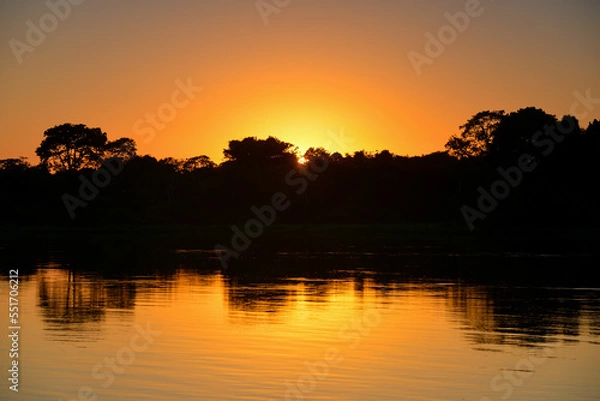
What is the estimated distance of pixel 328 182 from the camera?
364ft

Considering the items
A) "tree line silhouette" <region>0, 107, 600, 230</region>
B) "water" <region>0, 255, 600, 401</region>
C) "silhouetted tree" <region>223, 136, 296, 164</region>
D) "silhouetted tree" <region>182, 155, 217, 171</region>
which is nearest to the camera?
"water" <region>0, 255, 600, 401</region>

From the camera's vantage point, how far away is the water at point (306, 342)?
45.2ft

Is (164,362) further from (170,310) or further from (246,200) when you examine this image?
(246,200)

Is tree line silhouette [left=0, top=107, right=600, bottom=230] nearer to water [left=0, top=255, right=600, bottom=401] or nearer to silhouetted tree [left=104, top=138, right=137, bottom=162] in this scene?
silhouetted tree [left=104, top=138, right=137, bottom=162]

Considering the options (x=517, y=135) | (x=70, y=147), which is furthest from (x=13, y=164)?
(x=517, y=135)

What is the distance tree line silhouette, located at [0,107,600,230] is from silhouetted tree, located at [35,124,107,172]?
0.46ft

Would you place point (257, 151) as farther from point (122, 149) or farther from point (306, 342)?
point (306, 342)

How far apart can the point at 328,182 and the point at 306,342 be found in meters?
93.2

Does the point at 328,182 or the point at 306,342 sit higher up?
the point at 328,182

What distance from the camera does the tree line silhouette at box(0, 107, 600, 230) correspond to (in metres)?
88.4

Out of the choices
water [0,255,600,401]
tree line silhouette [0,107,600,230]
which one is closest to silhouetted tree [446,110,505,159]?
tree line silhouette [0,107,600,230]

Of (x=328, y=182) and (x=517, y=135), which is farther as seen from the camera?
(x=328, y=182)

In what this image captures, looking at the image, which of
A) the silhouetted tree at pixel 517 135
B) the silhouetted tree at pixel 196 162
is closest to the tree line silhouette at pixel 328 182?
the silhouetted tree at pixel 517 135

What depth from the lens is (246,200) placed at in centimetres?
10531
